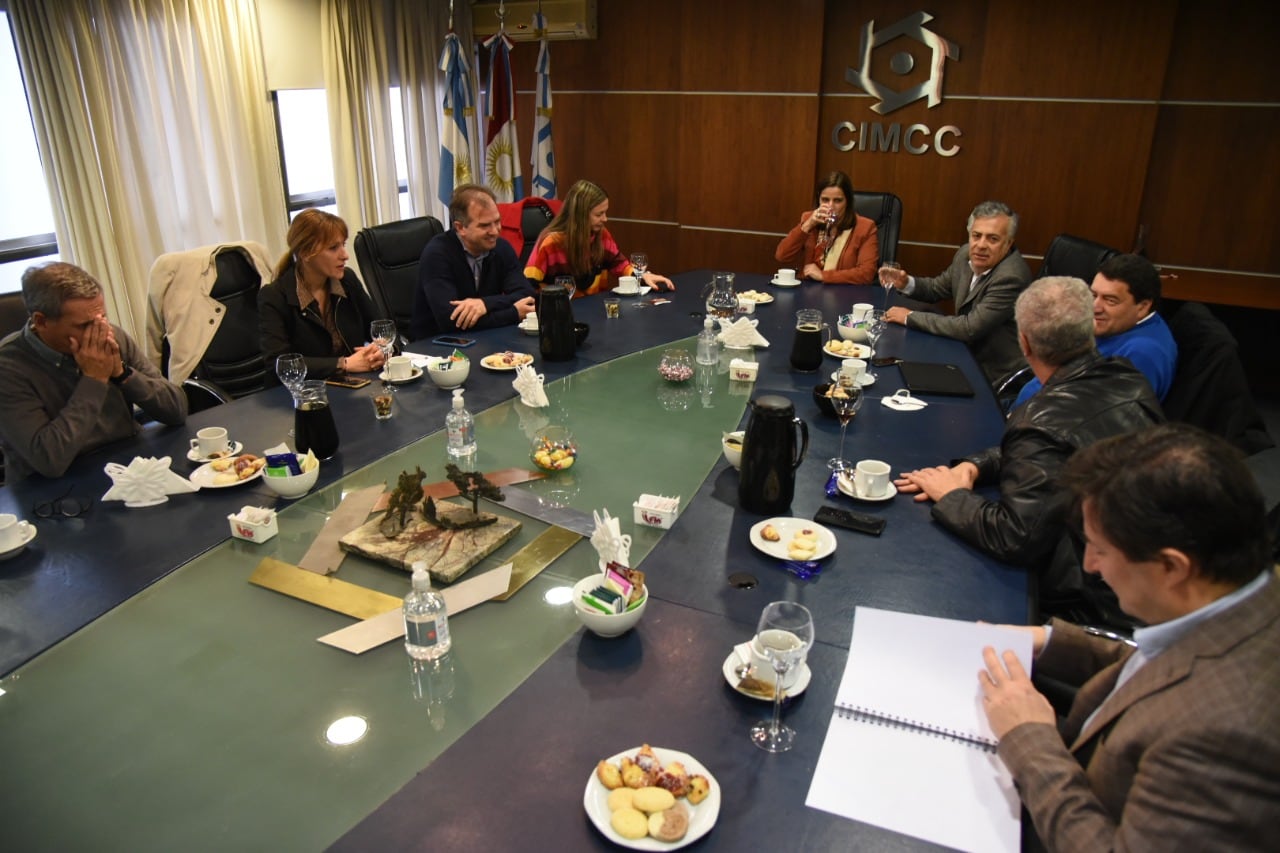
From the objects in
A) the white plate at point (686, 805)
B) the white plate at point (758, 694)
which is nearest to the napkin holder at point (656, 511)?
the white plate at point (758, 694)

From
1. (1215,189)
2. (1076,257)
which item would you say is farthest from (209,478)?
(1215,189)

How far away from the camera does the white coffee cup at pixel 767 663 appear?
133 centimetres

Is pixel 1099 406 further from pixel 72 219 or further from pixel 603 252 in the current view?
pixel 72 219

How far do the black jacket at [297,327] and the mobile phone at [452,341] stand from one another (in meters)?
0.33

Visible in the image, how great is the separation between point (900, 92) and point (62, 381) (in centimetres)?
506

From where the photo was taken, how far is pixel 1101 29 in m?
4.84

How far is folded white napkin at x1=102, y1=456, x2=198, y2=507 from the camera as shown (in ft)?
6.48

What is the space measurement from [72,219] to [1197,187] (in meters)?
6.47

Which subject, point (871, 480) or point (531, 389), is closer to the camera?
point (871, 480)

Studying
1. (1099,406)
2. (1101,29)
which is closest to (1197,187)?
(1101,29)

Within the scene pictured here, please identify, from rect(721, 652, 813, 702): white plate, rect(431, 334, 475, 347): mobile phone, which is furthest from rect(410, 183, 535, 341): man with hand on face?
rect(721, 652, 813, 702): white plate

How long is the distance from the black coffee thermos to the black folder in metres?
1.03

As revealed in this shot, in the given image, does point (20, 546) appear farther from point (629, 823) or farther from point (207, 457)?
point (629, 823)

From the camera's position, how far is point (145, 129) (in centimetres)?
454
